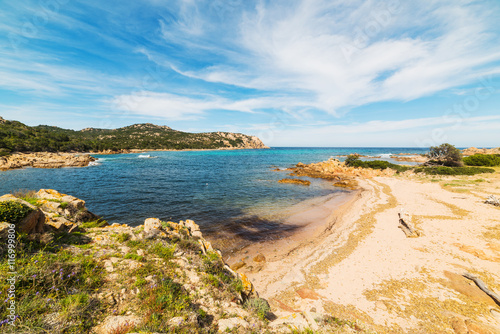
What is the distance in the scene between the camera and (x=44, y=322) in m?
3.40

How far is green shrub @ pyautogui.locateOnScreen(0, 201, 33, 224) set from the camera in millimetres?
5264

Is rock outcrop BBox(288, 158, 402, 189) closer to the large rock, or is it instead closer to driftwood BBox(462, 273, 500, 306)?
driftwood BBox(462, 273, 500, 306)

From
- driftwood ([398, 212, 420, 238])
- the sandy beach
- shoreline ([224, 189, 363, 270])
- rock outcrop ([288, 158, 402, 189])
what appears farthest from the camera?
rock outcrop ([288, 158, 402, 189])

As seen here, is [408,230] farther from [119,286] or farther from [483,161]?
[483,161]

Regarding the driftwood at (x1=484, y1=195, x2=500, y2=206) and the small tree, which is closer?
the driftwood at (x1=484, y1=195, x2=500, y2=206)

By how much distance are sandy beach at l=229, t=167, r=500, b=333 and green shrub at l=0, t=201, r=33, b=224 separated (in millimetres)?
8670

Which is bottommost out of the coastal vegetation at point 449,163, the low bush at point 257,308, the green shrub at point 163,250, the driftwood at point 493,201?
the low bush at point 257,308

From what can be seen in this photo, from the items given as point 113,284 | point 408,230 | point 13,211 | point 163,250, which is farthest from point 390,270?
point 13,211

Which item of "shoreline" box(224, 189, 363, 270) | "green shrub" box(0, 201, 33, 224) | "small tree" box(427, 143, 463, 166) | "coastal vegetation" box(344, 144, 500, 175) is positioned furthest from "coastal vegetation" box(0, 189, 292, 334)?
"small tree" box(427, 143, 463, 166)

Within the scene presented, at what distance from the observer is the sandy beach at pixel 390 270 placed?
261 inches

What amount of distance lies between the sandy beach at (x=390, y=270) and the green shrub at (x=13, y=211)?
8.67 metres

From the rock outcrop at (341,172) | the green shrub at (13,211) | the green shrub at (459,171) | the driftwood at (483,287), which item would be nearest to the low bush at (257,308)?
the green shrub at (13,211)

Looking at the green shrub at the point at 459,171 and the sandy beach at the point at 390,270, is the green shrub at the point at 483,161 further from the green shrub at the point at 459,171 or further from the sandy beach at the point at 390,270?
the sandy beach at the point at 390,270

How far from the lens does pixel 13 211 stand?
542 centimetres
